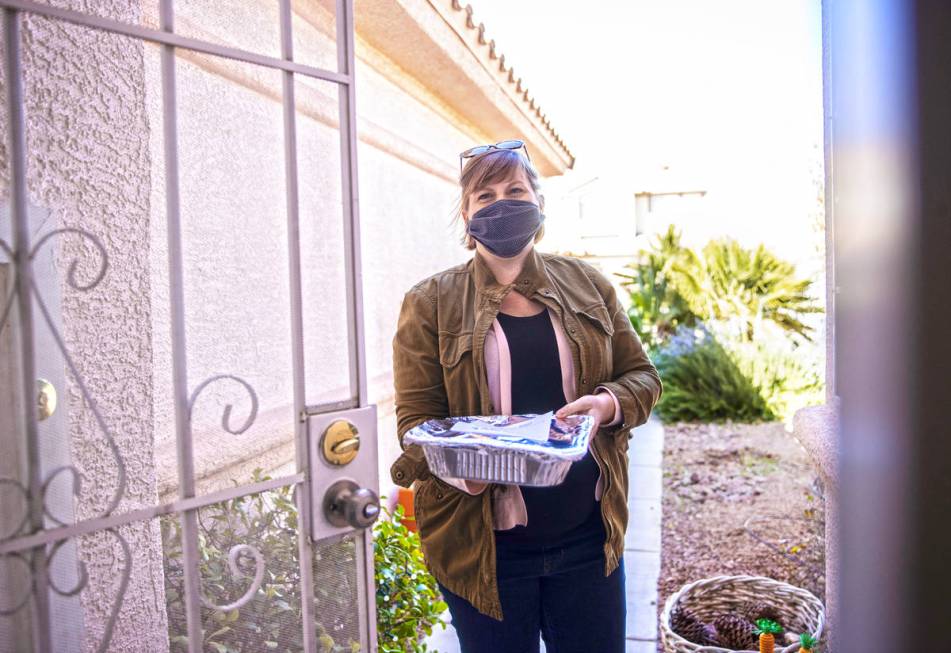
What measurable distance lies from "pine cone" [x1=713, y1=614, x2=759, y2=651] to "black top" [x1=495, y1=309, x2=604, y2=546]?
4.96 feet

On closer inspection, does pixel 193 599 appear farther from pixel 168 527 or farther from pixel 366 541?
pixel 366 541

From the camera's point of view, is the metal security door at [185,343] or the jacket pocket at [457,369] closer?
the metal security door at [185,343]

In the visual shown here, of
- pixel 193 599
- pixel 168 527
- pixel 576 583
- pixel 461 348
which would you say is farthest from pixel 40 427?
pixel 576 583

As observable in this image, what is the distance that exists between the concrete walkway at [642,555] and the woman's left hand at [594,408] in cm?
195

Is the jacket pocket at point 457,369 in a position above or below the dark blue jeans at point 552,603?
above

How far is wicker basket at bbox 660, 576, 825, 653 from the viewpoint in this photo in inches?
120

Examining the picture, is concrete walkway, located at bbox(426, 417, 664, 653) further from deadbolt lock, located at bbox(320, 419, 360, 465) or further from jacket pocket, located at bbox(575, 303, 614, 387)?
deadbolt lock, located at bbox(320, 419, 360, 465)

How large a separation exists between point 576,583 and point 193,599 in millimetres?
991

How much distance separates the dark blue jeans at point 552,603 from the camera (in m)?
1.96

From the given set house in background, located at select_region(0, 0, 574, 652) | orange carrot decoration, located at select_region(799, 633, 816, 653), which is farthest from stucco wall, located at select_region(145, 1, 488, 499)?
orange carrot decoration, located at select_region(799, 633, 816, 653)

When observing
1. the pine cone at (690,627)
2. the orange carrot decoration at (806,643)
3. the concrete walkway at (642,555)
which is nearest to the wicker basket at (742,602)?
the pine cone at (690,627)

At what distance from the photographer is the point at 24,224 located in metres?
1.19

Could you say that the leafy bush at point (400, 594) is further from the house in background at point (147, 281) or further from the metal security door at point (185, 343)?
the house in background at point (147, 281)

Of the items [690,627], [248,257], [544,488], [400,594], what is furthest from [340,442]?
[690,627]
